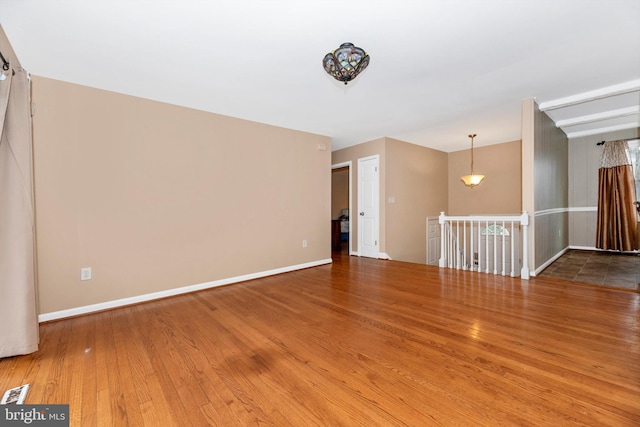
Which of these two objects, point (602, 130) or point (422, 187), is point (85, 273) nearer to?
point (422, 187)

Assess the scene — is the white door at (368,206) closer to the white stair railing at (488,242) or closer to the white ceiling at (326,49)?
the white stair railing at (488,242)

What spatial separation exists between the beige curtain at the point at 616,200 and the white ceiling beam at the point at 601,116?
5.58ft

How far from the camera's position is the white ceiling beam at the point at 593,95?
3143mm

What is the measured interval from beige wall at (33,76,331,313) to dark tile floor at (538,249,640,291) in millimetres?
4247

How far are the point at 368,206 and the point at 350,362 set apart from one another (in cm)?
411

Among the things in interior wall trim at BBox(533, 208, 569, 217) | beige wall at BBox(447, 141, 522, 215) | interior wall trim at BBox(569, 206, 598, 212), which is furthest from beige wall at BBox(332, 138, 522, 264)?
interior wall trim at BBox(569, 206, 598, 212)

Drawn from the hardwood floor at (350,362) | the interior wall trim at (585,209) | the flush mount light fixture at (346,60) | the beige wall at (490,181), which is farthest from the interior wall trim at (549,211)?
the flush mount light fixture at (346,60)

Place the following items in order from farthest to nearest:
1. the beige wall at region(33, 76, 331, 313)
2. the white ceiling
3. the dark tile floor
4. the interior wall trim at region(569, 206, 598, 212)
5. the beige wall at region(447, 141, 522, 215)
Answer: the beige wall at region(447, 141, 522, 215), the interior wall trim at region(569, 206, 598, 212), the dark tile floor, the beige wall at region(33, 76, 331, 313), the white ceiling

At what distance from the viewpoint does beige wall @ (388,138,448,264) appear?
5.45 metres

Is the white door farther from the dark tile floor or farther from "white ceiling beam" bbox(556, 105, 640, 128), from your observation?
"white ceiling beam" bbox(556, 105, 640, 128)

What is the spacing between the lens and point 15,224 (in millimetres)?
2035

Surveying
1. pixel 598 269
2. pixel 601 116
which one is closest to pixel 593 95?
pixel 601 116

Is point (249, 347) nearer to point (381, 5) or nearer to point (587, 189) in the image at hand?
point (381, 5)

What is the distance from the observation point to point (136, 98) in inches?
123
